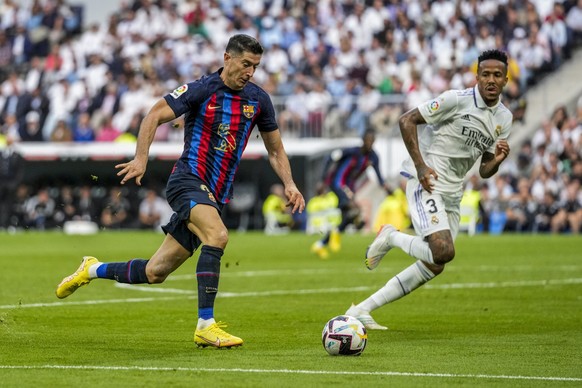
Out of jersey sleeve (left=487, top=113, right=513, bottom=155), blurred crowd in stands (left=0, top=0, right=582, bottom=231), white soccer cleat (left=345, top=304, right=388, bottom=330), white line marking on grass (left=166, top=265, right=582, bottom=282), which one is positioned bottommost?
white line marking on grass (left=166, top=265, right=582, bottom=282)

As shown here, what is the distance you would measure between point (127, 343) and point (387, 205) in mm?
22330

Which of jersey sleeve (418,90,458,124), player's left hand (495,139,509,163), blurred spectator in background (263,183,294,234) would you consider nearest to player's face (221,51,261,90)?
jersey sleeve (418,90,458,124)

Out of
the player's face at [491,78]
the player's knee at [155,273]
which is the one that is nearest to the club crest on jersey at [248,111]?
the player's knee at [155,273]

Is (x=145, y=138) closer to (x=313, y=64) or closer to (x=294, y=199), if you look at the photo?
(x=294, y=199)

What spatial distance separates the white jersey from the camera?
452 inches

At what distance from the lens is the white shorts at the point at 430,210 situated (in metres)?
11.2

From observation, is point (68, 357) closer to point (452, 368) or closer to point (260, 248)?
point (452, 368)

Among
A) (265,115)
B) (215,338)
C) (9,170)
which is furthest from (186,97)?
(9,170)

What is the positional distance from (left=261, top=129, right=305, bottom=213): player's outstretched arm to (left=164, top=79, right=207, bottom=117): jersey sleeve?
74 cm

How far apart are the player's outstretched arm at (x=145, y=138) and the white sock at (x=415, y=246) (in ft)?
8.58

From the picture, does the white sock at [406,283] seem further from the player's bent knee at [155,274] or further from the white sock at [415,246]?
the player's bent knee at [155,274]

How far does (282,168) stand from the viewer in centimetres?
1064

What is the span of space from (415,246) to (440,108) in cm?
125

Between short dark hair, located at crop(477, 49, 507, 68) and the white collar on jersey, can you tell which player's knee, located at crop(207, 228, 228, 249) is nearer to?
the white collar on jersey
